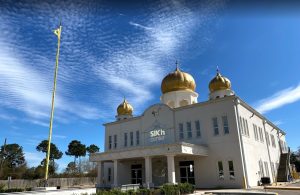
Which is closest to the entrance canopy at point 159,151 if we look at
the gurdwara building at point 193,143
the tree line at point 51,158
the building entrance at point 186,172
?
the gurdwara building at point 193,143

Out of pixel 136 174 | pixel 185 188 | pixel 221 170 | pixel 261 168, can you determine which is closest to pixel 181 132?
pixel 221 170

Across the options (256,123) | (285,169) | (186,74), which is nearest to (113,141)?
(186,74)

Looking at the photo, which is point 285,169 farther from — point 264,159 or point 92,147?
point 92,147

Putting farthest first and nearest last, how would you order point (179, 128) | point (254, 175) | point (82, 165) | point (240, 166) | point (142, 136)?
point (82, 165), point (142, 136), point (179, 128), point (254, 175), point (240, 166)

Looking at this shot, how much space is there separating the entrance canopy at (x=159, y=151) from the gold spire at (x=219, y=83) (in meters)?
10.8

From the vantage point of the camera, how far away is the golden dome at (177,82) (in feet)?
122

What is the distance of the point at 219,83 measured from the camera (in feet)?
120

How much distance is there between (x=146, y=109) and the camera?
35.6 m

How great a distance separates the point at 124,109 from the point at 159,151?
62.7 feet

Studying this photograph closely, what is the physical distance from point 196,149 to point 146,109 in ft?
34.6

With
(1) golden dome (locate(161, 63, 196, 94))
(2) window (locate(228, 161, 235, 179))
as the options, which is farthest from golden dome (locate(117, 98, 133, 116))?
(2) window (locate(228, 161, 235, 179))

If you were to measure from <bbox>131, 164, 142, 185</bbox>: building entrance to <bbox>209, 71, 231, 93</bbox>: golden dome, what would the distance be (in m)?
14.9

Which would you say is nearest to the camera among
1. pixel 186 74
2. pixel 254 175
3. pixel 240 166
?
pixel 240 166

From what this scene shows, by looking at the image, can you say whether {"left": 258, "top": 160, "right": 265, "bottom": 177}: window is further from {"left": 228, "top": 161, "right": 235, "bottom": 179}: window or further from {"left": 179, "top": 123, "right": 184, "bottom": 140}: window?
{"left": 179, "top": 123, "right": 184, "bottom": 140}: window
